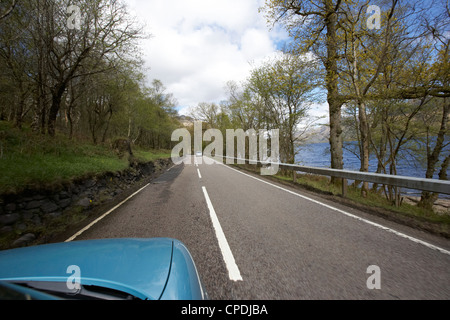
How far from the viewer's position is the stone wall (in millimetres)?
3613

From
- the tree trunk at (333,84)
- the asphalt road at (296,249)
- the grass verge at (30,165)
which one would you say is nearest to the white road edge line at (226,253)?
the asphalt road at (296,249)

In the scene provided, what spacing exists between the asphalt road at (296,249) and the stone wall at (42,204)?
4.03 feet

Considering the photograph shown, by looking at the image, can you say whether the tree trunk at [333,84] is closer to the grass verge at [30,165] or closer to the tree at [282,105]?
the tree at [282,105]

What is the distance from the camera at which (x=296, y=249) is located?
9.15 feet

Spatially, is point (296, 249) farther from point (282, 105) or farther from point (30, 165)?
point (282, 105)

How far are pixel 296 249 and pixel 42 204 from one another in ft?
19.7

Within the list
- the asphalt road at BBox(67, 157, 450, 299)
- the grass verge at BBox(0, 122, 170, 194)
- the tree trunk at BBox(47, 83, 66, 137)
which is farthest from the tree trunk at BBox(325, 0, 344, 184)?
the tree trunk at BBox(47, 83, 66, 137)

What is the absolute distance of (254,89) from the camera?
15859 mm

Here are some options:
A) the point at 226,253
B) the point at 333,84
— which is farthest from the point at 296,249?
the point at 333,84

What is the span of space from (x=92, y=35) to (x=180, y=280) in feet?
41.4

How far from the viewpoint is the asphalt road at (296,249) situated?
1.99 m

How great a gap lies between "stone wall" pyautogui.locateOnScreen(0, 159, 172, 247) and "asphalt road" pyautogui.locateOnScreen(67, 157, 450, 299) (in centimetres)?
123
